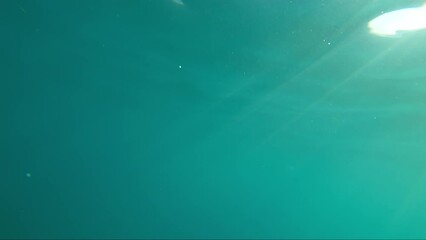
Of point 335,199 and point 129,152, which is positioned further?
point 335,199

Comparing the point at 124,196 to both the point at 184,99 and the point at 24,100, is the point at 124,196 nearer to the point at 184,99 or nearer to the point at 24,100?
the point at 24,100

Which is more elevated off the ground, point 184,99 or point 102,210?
point 102,210

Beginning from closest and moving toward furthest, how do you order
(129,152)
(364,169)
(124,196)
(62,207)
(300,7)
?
(300,7)
(364,169)
(129,152)
(62,207)
(124,196)

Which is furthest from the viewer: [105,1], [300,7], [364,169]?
[364,169]

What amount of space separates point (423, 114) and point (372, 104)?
3.16 meters

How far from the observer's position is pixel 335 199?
10869 centimetres

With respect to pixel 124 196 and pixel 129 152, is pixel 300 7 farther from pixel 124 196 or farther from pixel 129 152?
pixel 124 196

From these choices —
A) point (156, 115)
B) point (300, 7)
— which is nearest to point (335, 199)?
point (156, 115)

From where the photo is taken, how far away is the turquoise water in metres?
15.6

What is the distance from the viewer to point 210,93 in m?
27.3

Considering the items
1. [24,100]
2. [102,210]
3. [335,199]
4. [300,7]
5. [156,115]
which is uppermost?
[335,199]

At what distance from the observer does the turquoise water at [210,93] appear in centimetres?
1559

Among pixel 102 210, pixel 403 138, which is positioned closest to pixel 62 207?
pixel 102 210

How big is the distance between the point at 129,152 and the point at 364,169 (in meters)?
37.4
